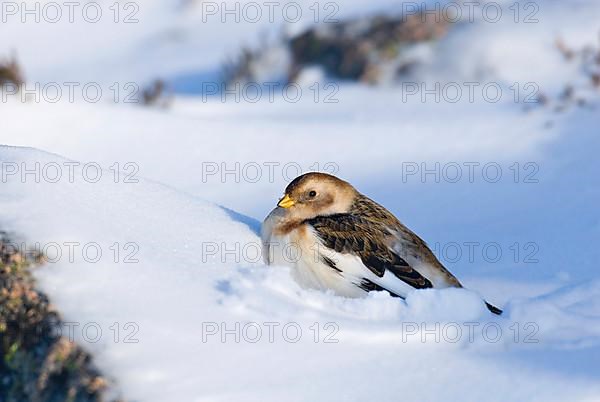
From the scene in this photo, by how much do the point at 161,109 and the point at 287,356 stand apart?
6.10 meters

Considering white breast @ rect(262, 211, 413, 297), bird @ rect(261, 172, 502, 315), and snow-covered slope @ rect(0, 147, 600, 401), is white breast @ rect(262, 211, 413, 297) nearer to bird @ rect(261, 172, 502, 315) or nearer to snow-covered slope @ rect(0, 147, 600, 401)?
bird @ rect(261, 172, 502, 315)

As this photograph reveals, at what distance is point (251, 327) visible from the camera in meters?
3.50

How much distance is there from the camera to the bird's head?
451 centimetres

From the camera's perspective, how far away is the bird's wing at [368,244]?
424 cm

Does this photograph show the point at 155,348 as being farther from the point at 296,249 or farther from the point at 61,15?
the point at 61,15

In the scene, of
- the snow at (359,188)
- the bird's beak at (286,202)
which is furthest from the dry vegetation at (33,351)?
the bird's beak at (286,202)

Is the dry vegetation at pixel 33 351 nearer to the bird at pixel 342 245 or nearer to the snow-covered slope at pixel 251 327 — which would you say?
the snow-covered slope at pixel 251 327

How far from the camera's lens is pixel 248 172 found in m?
7.68

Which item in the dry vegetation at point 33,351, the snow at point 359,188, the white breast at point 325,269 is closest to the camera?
the dry vegetation at point 33,351

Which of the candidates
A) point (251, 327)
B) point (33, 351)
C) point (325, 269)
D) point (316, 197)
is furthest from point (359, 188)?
point (33, 351)

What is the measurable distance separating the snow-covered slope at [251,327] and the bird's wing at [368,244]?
16.2 inches

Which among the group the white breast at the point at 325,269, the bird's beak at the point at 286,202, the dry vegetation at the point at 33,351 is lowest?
the dry vegetation at the point at 33,351

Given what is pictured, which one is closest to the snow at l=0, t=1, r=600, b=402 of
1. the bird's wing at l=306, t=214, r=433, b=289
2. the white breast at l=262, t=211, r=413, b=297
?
the white breast at l=262, t=211, r=413, b=297

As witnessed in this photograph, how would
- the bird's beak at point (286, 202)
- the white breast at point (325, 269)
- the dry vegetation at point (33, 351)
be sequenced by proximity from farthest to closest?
the bird's beak at point (286, 202)
the white breast at point (325, 269)
the dry vegetation at point (33, 351)
